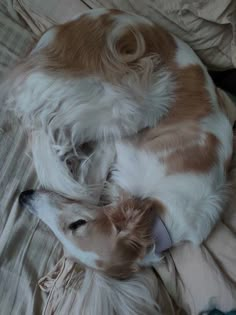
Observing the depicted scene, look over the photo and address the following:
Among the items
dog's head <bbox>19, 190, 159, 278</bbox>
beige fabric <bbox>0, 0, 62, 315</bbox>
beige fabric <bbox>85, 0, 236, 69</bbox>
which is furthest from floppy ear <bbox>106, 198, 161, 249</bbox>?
beige fabric <bbox>85, 0, 236, 69</bbox>

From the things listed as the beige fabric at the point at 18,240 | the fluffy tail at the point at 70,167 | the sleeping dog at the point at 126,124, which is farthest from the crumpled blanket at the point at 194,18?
the fluffy tail at the point at 70,167

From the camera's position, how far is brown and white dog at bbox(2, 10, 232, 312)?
5.39 ft

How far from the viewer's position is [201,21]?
1.88 meters

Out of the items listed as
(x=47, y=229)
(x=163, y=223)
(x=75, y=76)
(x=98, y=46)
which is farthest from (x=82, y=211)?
(x=98, y=46)

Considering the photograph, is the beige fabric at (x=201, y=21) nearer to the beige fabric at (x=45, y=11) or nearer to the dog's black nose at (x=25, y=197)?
the beige fabric at (x=45, y=11)

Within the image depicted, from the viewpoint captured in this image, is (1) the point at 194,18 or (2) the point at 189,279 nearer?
(2) the point at 189,279

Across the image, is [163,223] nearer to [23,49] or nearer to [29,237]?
[29,237]

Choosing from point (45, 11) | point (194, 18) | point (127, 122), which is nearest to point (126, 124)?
point (127, 122)

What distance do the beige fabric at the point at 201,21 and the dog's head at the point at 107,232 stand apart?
753 millimetres

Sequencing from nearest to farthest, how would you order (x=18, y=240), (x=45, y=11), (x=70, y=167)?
(x=18, y=240), (x=70, y=167), (x=45, y=11)

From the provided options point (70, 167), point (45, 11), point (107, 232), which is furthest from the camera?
point (45, 11)

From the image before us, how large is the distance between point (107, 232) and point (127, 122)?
0.45 metres

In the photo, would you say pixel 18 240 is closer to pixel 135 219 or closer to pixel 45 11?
pixel 135 219

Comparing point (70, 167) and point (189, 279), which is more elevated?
point (70, 167)
